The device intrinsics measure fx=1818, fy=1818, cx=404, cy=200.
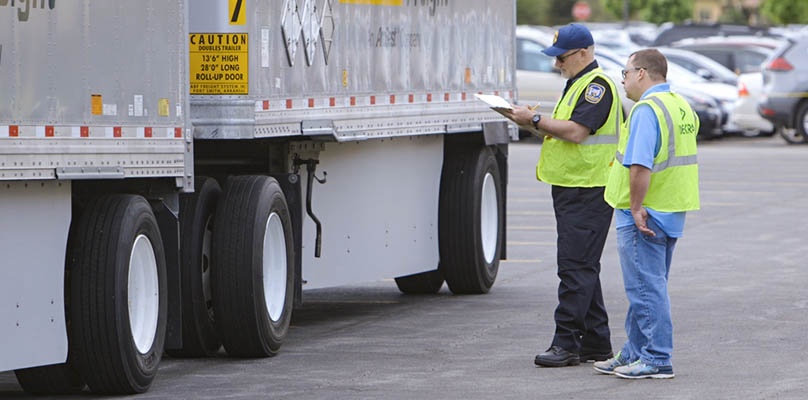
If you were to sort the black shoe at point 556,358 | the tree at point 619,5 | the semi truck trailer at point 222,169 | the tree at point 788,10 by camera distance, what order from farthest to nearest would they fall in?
the tree at point 619,5, the tree at point 788,10, the black shoe at point 556,358, the semi truck trailer at point 222,169

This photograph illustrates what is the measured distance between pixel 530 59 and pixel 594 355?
72.4 feet

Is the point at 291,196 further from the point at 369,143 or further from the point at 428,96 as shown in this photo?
the point at 428,96

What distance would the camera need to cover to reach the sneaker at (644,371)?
371 inches

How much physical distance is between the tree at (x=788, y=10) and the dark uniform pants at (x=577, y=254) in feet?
246

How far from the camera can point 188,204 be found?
9.90 meters

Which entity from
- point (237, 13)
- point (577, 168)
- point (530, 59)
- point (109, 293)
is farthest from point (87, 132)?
point (530, 59)

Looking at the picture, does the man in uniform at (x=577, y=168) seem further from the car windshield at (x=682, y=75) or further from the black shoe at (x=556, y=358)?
the car windshield at (x=682, y=75)

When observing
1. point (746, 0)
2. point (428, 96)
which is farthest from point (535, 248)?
point (746, 0)

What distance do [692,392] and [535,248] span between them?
817 centimetres

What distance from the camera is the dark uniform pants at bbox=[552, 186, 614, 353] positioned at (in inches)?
389

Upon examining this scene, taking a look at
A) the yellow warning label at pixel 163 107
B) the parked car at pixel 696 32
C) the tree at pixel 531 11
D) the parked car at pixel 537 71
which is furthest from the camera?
the tree at pixel 531 11

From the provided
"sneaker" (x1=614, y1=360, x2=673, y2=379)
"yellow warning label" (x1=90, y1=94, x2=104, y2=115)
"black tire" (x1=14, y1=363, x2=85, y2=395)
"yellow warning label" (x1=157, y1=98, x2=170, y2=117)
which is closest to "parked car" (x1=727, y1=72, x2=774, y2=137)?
"sneaker" (x1=614, y1=360, x2=673, y2=379)

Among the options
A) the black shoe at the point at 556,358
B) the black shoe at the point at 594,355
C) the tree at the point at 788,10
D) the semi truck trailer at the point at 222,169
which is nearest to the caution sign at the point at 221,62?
the semi truck trailer at the point at 222,169

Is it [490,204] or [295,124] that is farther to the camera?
[490,204]
